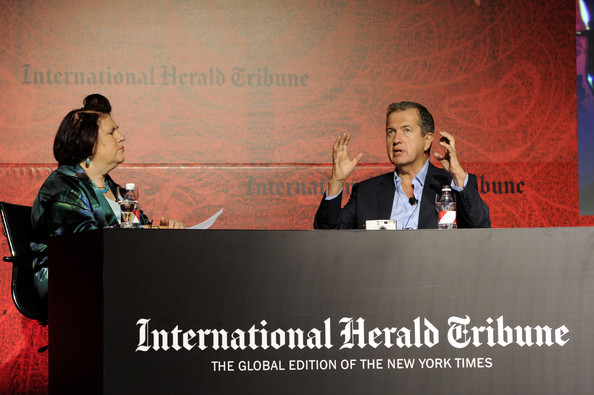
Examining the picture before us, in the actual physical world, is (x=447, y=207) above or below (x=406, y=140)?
below

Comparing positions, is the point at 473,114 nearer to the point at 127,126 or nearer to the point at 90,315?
the point at 127,126

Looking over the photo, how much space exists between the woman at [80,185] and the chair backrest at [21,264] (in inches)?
1.9

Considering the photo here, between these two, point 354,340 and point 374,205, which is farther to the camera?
point 374,205

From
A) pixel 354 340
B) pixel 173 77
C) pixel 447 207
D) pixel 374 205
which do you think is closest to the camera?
pixel 354 340

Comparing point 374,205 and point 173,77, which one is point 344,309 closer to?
point 374,205

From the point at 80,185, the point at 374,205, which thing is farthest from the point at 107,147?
the point at 374,205

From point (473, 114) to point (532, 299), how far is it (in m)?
2.23

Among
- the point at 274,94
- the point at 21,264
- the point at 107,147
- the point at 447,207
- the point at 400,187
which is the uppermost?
the point at 274,94

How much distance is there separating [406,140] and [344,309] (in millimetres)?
1646

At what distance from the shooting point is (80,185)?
2629 millimetres

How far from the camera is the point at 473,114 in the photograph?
3.63 meters

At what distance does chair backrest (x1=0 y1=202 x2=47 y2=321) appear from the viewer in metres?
2.58

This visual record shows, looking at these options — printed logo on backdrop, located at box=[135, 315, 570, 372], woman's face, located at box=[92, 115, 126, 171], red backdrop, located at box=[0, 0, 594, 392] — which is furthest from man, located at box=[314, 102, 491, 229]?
printed logo on backdrop, located at box=[135, 315, 570, 372]

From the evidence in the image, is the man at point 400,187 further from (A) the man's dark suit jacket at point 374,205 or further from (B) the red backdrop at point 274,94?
(B) the red backdrop at point 274,94
